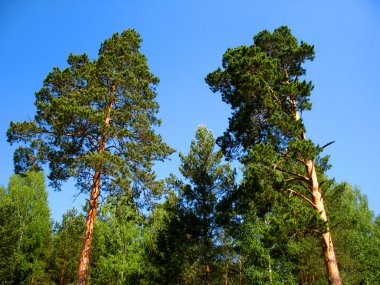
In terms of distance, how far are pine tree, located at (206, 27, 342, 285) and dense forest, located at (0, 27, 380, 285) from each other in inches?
1.9

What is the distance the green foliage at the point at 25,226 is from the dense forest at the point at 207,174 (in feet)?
3.12

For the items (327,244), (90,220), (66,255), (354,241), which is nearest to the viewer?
(327,244)

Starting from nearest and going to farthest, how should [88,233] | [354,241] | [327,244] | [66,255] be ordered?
[327,244]
[88,233]
[354,241]
[66,255]

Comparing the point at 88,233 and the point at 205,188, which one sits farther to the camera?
the point at 205,188

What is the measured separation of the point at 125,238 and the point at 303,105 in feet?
48.9

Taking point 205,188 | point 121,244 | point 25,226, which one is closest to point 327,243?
point 205,188

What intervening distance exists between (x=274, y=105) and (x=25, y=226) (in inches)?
1106

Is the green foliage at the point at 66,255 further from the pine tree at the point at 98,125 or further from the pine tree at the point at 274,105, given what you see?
the pine tree at the point at 274,105

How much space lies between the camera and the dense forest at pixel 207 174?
10.2 m

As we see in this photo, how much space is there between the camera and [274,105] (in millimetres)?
10695

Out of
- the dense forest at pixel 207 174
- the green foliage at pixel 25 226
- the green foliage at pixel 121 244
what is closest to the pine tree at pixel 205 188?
the dense forest at pixel 207 174

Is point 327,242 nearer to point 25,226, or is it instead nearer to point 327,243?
point 327,243

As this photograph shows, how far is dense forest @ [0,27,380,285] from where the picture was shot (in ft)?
33.3

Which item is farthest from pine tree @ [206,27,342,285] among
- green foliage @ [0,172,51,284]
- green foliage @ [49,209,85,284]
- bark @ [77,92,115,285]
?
green foliage @ [49,209,85,284]
